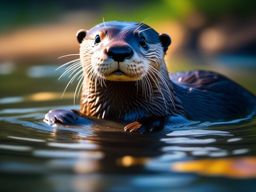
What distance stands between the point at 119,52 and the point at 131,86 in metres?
0.61

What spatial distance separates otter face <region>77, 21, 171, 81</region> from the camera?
4617 millimetres

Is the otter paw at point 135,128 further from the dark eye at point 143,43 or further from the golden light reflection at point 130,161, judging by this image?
the golden light reflection at point 130,161

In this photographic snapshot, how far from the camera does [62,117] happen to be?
5.12 meters

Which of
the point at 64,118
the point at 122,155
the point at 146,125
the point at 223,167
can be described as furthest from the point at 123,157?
the point at 64,118

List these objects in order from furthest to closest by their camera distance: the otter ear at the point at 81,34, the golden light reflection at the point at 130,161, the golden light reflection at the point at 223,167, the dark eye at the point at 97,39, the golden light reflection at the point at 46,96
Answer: the golden light reflection at the point at 46,96 < the otter ear at the point at 81,34 < the dark eye at the point at 97,39 < the golden light reflection at the point at 130,161 < the golden light reflection at the point at 223,167

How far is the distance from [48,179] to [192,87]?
111 inches

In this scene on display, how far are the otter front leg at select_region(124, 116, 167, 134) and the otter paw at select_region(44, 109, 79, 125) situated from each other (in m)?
0.45

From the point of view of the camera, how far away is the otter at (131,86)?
15.4ft

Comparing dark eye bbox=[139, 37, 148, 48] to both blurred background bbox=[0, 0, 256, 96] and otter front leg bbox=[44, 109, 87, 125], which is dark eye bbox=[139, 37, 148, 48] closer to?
otter front leg bbox=[44, 109, 87, 125]

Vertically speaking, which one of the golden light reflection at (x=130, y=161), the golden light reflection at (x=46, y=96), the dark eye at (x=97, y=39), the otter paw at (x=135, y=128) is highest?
the dark eye at (x=97, y=39)

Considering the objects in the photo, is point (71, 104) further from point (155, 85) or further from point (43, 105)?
point (155, 85)

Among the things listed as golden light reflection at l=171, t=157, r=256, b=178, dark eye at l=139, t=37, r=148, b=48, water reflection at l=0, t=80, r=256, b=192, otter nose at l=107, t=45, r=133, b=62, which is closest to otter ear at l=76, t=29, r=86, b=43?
dark eye at l=139, t=37, r=148, b=48

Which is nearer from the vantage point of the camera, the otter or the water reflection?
the water reflection

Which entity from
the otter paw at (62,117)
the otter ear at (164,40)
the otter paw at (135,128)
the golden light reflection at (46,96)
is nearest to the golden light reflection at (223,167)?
the otter paw at (135,128)
